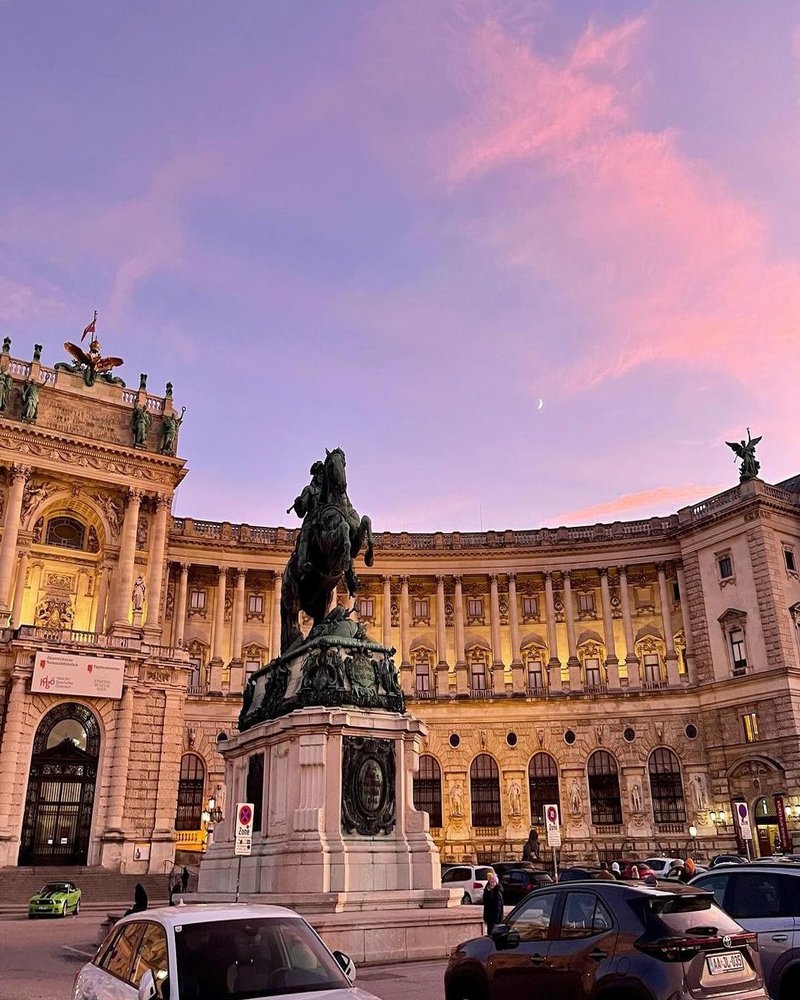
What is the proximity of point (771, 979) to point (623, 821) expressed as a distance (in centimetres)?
4779

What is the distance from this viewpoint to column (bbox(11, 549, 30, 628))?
50.9m

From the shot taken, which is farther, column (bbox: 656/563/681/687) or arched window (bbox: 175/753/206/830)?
column (bbox: 656/563/681/687)

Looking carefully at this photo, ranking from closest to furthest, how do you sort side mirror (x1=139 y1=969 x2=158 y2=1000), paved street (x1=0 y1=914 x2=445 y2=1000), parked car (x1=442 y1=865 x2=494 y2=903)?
side mirror (x1=139 y1=969 x2=158 y2=1000), paved street (x1=0 y1=914 x2=445 y2=1000), parked car (x1=442 y1=865 x2=494 y2=903)

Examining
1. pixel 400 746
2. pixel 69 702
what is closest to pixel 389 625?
pixel 69 702

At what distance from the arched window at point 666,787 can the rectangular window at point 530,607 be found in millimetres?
12704

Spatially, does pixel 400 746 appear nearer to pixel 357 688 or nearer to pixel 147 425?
pixel 357 688

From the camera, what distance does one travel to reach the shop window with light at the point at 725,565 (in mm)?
57375

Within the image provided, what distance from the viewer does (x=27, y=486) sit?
168ft

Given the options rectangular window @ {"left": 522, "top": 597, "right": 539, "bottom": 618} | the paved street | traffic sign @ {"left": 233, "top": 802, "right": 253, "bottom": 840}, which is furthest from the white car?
rectangular window @ {"left": 522, "top": 597, "right": 539, "bottom": 618}

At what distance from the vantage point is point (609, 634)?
205 feet

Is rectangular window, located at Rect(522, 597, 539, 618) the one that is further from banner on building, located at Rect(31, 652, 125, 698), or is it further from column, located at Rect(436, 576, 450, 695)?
banner on building, located at Rect(31, 652, 125, 698)

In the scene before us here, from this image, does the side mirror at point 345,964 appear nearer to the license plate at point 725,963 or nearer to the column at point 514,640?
the license plate at point 725,963

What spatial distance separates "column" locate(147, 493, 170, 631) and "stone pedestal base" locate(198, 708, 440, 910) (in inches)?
1357

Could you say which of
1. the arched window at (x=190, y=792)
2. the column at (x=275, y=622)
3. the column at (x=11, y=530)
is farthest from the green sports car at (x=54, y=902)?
the column at (x=275, y=622)
